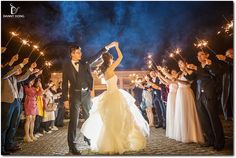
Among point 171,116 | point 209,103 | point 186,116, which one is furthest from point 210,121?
point 171,116

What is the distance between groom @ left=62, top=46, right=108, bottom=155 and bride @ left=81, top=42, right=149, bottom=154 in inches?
7.7

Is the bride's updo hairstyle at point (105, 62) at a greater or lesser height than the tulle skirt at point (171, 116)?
greater

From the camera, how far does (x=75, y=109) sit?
4.23 m

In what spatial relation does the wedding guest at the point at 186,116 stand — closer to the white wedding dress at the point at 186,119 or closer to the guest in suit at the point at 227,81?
the white wedding dress at the point at 186,119

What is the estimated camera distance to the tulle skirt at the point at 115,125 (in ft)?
13.4

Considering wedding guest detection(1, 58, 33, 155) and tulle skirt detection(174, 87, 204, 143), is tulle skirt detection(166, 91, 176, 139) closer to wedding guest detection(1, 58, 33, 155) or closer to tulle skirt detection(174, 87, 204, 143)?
tulle skirt detection(174, 87, 204, 143)

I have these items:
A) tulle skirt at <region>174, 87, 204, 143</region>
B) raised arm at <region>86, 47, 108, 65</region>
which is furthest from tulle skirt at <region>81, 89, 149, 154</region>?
tulle skirt at <region>174, 87, 204, 143</region>

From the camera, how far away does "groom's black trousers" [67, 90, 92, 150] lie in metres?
4.21

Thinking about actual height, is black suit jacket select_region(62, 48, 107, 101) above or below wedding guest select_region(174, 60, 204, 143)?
above

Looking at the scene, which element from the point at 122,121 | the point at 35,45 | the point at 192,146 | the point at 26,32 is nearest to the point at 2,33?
the point at 26,32

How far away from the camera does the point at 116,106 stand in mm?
4230

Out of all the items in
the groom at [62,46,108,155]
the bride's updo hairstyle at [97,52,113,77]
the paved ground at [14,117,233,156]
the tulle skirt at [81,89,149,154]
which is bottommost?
the paved ground at [14,117,233,156]

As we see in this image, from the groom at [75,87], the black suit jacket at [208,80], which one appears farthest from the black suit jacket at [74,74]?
the black suit jacket at [208,80]

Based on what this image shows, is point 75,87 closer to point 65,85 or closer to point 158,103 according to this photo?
point 65,85
